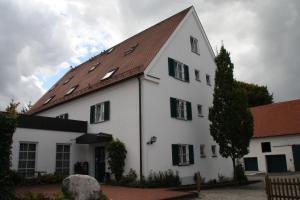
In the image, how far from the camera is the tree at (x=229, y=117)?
19625 millimetres

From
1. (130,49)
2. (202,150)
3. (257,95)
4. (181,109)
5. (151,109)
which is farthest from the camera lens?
(257,95)

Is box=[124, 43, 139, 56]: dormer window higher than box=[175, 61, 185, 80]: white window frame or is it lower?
higher

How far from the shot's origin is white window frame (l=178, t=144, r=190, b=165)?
19.2 m

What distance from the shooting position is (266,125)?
34719mm

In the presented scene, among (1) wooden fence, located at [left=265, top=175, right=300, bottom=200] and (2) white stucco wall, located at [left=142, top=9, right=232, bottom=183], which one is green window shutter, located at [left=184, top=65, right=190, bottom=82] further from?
(1) wooden fence, located at [left=265, top=175, right=300, bottom=200]

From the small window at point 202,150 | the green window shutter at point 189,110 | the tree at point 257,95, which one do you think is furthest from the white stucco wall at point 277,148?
the green window shutter at point 189,110

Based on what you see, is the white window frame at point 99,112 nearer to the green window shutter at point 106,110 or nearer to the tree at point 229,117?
the green window shutter at point 106,110

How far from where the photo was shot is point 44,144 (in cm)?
1864

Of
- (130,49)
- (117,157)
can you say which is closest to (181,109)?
(117,157)

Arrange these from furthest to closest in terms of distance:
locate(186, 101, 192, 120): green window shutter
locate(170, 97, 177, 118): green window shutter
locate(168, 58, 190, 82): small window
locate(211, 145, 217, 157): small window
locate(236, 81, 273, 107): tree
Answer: locate(236, 81, 273, 107): tree < locate(211, 145, 217, 157): small window < locate(186, 101, 192, 120): green window shutter < locate(168, 58, 190, 82): small window < locate(170, 97, 177, 118): green window shutter

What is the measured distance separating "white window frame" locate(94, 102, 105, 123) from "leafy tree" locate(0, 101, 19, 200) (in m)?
10.4

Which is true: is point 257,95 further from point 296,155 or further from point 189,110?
point 189,110

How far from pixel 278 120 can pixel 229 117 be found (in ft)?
54.8

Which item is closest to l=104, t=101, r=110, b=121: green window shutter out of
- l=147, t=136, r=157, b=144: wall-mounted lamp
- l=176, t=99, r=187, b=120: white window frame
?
l=147, t=136, r=157, b=144: wall-mounted lamp
